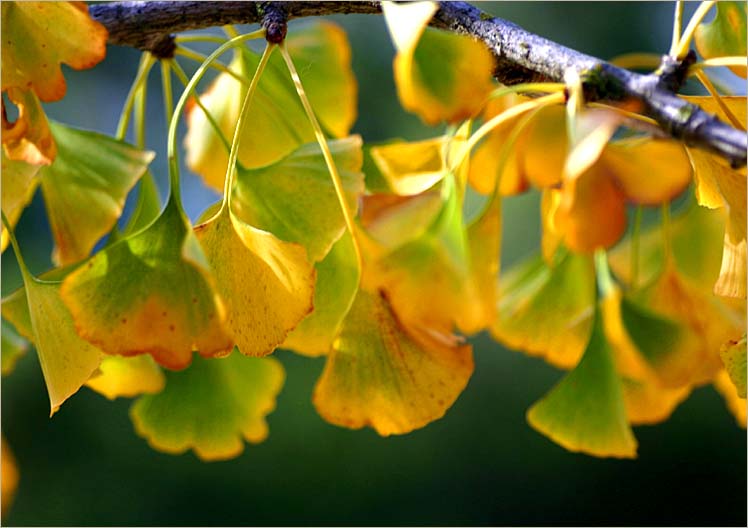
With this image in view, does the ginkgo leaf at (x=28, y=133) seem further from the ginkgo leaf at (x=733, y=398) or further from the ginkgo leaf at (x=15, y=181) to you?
the ginkgo leaf at (x=733, y=398)

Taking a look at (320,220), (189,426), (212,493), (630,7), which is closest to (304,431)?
(212,493)

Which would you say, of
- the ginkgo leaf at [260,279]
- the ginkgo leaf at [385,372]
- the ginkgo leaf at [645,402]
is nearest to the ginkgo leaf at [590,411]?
the ginkgo leaf at [645,402]

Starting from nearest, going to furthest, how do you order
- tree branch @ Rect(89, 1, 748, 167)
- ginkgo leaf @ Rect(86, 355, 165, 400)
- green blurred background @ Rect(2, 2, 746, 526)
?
tree branch @ Rect(89, 1, 748, 167) < ginkgo leaf @ Rect(86, 355, 165, 400) < green blurred background @ Rect(2, 2, 746, 526)

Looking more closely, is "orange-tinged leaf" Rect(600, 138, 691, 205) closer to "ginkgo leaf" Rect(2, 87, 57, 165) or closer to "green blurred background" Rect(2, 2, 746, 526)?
"ginkgo leaf" Rect(2, 87, 57, 165)

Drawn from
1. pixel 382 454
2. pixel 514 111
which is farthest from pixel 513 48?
pixel 382 454

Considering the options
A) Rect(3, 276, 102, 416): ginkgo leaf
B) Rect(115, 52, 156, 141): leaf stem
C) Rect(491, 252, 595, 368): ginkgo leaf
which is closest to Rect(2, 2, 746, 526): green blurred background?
Rect(491, 252, 595, 368): ginkgo leaf

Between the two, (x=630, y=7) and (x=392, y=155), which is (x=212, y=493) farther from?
(x=392, y=155)

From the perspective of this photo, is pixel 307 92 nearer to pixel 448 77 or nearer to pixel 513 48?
pixel 448 77
